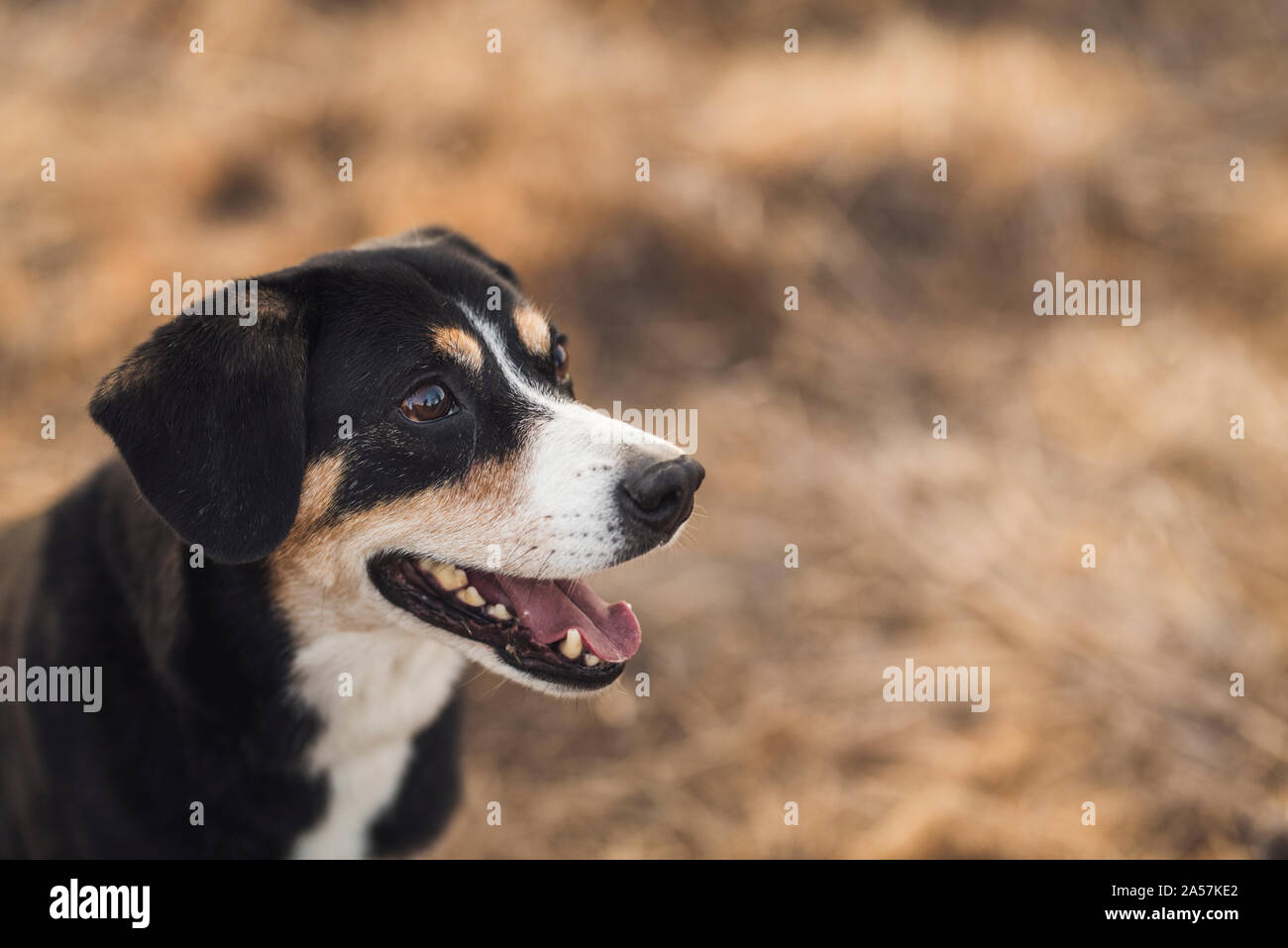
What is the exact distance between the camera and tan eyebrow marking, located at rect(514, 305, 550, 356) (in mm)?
2777

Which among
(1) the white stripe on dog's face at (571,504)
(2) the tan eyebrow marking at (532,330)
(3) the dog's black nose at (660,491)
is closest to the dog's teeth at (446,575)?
(1) the white stripe on dog's face at (571,504)

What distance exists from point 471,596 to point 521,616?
0.13 meters

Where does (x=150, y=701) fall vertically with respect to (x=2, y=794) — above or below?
above

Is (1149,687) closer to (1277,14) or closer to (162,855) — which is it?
(162,855)

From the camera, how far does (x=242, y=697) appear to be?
2.53m

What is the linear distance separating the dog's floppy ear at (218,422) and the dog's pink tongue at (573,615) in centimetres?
60

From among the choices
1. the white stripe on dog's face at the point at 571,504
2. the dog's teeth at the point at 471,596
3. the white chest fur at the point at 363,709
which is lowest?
the white chest fur at the point at 363,709

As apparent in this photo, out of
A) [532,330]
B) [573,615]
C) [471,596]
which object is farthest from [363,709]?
[532,330]

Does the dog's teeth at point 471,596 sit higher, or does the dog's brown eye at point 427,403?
the dog's brown eye at point 427,403

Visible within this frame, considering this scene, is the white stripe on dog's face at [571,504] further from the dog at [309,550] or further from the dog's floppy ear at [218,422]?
the dog's floppy ear at [218,422]

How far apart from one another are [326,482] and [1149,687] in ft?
10.4

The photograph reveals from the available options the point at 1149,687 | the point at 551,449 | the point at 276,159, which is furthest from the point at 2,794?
the point at 276,159

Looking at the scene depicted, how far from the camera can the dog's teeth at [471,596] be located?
8.37ft

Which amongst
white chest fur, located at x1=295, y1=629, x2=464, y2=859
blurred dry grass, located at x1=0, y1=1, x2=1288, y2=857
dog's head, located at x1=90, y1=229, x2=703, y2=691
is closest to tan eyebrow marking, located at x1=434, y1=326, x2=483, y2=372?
dog's head, located at x1=90, y1=229, x2=703, y2=691
